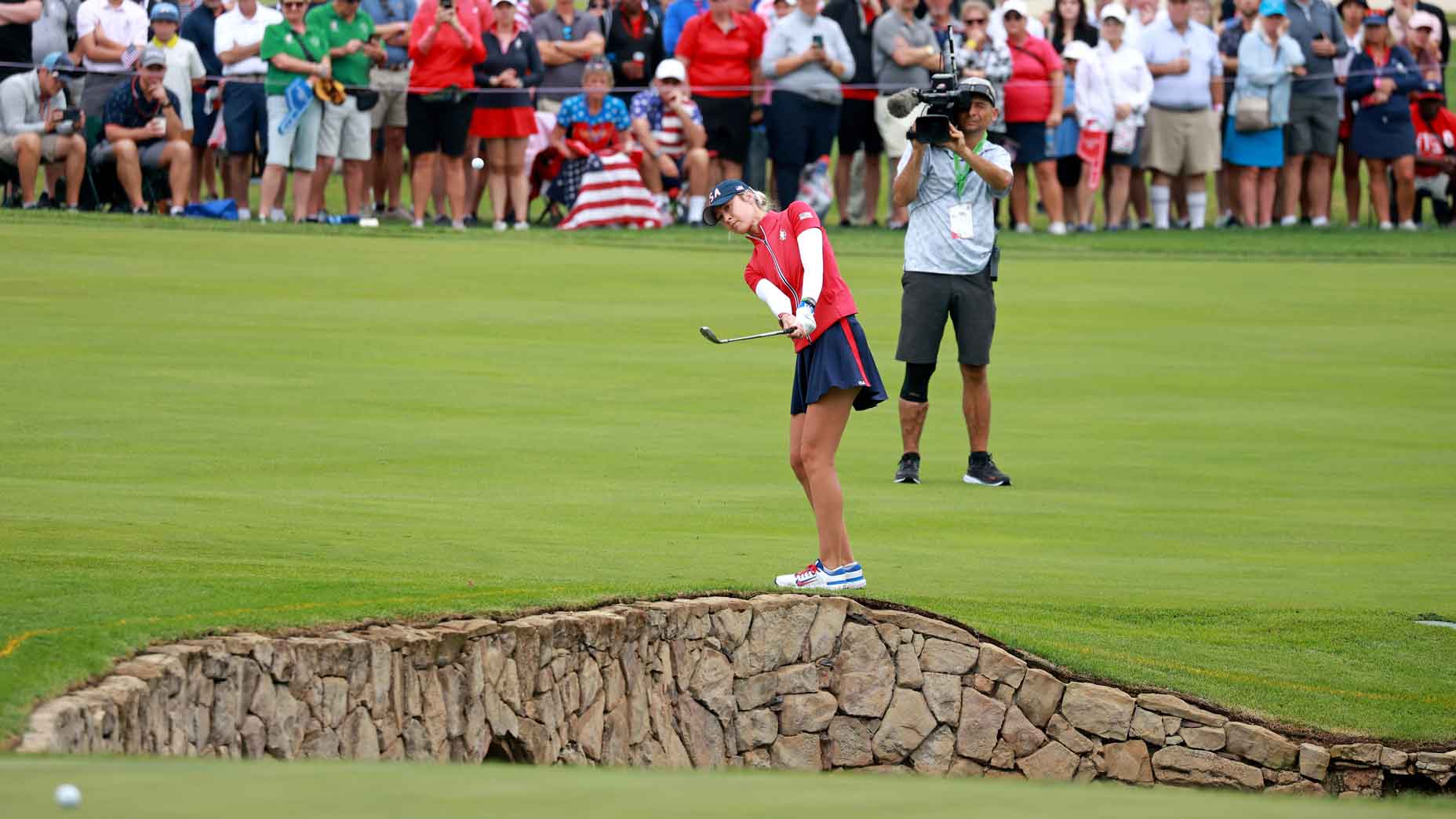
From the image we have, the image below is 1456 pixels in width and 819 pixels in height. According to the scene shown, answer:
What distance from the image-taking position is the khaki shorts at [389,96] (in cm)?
2500

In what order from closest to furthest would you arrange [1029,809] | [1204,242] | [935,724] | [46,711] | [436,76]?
[1029,809] < [46,711] < [935,724] < [436,76] < [1204,242]

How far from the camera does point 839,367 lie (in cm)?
1020

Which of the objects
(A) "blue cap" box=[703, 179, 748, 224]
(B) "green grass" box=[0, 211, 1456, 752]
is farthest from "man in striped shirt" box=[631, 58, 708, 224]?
(A) "blue cap" box=[703, 179, 748, 224]

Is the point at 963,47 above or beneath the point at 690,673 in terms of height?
above

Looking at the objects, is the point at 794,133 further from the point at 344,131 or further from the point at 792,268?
the point at 792,268

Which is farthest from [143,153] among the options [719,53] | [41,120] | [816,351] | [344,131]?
[816,351]

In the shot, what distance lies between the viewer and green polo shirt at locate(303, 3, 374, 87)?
2394 cm

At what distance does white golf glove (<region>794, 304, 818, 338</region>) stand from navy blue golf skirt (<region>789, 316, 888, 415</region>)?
0.25 m

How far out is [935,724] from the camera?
35.0 ft

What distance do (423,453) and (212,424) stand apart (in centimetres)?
163

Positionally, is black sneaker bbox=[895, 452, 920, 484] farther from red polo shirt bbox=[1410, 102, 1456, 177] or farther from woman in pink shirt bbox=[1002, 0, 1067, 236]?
red polo shirt bbox=[1410, 102, 1456, 177]

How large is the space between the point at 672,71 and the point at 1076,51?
5.05 metres

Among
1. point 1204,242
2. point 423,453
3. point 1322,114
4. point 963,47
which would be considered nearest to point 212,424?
point 423,453

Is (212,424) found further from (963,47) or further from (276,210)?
(963,47)
